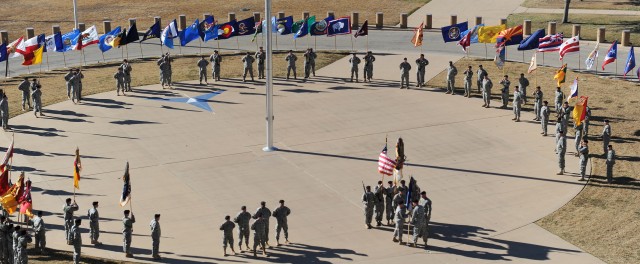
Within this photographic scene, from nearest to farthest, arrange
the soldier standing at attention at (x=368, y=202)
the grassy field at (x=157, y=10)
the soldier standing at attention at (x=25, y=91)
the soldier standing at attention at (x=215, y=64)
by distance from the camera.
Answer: the soldier standing at attention at (x=368, y=202) → the soldier standing at attention at (x=25, y=91) → the soldier standing at attention at (x=215, y=64) → the grassy field at (x=157, y=10)

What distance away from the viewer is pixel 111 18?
212 feet

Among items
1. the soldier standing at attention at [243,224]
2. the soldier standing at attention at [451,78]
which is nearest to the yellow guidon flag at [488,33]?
the soldier standing at attention at [451,78]

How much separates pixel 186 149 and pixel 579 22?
31105 millimetres

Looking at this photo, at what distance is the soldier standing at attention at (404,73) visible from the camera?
45.6 m

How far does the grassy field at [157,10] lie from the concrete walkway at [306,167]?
1733cm

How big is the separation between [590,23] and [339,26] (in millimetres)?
17810

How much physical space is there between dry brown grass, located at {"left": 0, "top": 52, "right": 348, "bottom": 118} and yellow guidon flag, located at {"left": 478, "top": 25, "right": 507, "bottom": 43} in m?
8.27

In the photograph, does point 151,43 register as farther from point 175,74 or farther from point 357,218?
point 357,218

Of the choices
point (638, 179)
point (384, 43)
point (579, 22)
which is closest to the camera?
point (638, 179)

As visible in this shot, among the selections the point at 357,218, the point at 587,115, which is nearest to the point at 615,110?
the point at 587,115

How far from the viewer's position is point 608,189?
33625 mm

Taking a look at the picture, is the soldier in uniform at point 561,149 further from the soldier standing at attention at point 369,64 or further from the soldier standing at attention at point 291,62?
the soldier standing at attention at point 291,62

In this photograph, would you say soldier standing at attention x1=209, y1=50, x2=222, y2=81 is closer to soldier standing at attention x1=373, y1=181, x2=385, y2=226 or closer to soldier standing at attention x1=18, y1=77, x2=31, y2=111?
soldier standing at attention x1=18, y1=77, x2=31, y2=111

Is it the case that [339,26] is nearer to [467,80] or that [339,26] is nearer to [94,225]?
[467,80]
